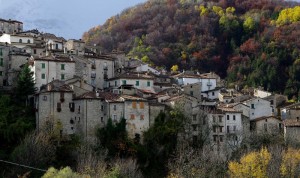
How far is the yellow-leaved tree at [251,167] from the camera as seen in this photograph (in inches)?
1992

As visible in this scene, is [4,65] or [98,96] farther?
[4,65]

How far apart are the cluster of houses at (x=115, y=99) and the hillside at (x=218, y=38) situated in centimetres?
3635

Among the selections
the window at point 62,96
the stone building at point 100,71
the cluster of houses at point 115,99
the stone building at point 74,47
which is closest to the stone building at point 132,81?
the cluster of houses at point 115,99

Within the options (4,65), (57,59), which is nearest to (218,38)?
(4,65)

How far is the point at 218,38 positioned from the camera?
460 feet

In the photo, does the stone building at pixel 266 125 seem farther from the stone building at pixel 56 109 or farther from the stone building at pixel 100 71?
the stone building at pixel 56 109

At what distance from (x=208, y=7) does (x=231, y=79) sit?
46.7 m

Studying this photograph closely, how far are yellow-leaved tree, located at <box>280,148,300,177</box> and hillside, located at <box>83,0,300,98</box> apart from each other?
51.9 metres

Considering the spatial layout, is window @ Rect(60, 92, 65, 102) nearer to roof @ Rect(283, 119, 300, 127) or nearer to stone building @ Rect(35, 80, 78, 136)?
stone building @ Rect(35, 80, 78, 136)

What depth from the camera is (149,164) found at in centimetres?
5919

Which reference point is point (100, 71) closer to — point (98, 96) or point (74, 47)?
point (74, 47)

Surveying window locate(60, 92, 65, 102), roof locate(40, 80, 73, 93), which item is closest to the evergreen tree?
roof locate(40, 80, 73, 93)

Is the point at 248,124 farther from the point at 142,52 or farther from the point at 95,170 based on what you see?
the point at 142,52

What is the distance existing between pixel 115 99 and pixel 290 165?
1775 cm
